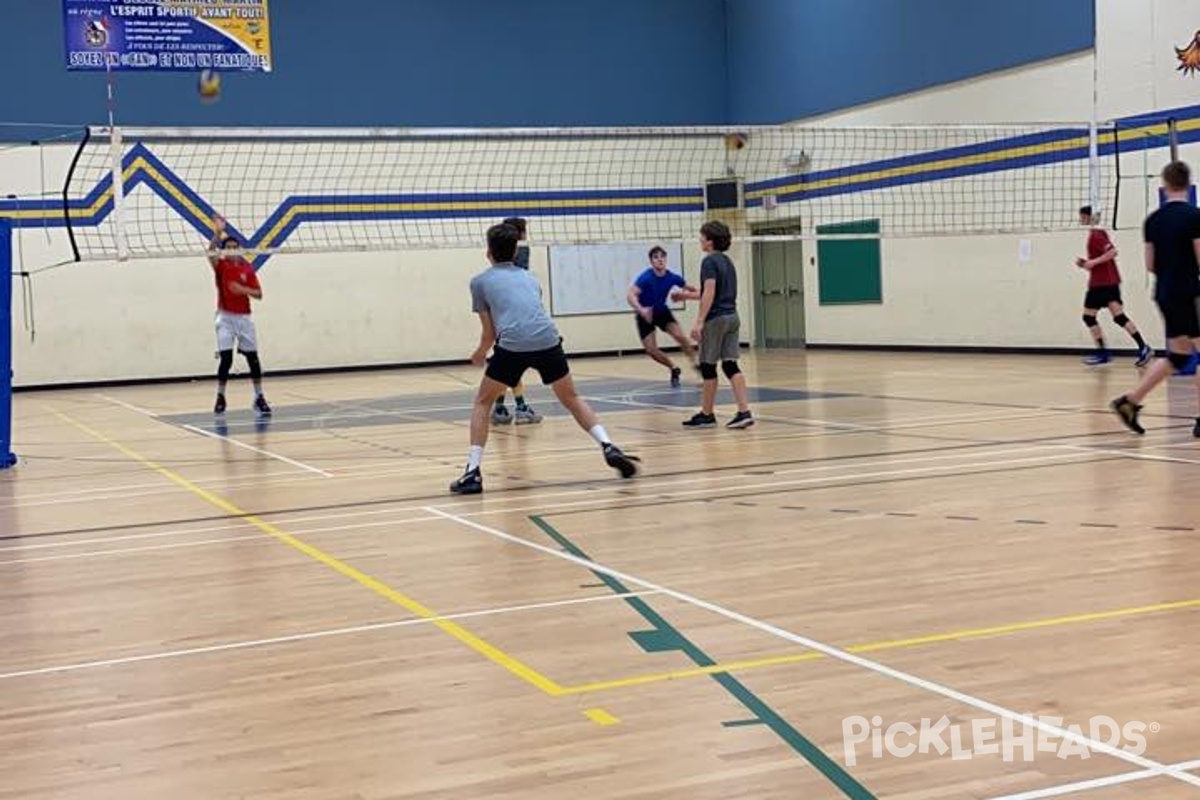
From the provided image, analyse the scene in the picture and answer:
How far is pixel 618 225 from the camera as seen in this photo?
2573 cm

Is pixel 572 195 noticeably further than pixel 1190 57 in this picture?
Yes

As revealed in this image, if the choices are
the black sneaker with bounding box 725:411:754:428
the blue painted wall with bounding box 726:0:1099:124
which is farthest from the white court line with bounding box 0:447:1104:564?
the blue painted wall with bounding box 726:0:1099:124

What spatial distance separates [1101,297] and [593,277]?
11.4 meters

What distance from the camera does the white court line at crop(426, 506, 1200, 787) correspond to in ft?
10.4

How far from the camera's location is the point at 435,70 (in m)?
24.5

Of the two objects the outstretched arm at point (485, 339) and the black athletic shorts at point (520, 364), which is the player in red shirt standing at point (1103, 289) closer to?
the black athletic shorts at point (520, 364)

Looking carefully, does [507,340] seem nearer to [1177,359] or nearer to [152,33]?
[1177,359]

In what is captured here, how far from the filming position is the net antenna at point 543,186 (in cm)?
2162

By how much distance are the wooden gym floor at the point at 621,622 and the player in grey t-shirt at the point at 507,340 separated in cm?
27

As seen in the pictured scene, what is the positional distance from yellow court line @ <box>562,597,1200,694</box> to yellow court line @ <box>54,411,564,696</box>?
19 cm

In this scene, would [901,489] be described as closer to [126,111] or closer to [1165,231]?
[1165,231]

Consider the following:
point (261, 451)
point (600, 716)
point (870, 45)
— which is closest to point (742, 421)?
point (261, 451)

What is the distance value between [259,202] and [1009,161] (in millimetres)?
11846

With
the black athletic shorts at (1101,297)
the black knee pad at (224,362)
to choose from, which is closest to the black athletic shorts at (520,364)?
the black knee pad at (224,362)
